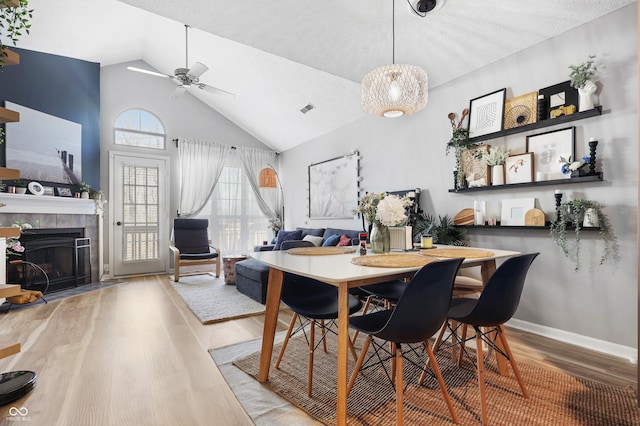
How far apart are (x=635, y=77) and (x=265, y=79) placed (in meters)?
4.19

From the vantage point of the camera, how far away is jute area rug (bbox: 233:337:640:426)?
1578mm

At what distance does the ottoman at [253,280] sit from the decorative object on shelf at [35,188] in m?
2.84

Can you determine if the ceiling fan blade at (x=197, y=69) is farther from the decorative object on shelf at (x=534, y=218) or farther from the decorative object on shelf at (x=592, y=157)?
the decorative object on shelf at (x=592, y=157)

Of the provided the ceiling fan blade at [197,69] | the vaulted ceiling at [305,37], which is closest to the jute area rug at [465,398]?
the vaulted ceiling at [305,37]

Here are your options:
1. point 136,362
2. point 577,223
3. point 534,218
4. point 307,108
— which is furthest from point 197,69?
point 577,223

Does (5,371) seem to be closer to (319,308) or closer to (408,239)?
(319,308)

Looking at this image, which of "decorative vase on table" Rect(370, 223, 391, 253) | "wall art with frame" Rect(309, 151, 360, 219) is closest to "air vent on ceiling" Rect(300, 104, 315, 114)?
"wall art with frame" Rect(309, 151, 360, 219)

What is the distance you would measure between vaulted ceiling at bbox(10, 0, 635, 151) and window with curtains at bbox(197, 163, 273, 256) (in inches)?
74.3

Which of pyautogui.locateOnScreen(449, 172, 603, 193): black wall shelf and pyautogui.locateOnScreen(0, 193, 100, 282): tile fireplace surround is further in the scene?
pyautogui.locateOnScreen(0, 193, 100, 282): tile fireplace surround

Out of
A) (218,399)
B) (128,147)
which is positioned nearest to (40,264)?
(128,147)

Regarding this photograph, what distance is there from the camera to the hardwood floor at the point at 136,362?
167cm

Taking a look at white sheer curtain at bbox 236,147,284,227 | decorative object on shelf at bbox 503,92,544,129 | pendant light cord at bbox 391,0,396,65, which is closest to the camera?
pendant light cord at bbox 391,0,396,65

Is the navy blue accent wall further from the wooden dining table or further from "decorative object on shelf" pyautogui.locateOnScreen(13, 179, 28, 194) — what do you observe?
the wooden dining table

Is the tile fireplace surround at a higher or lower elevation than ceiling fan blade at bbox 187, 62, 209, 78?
lower
